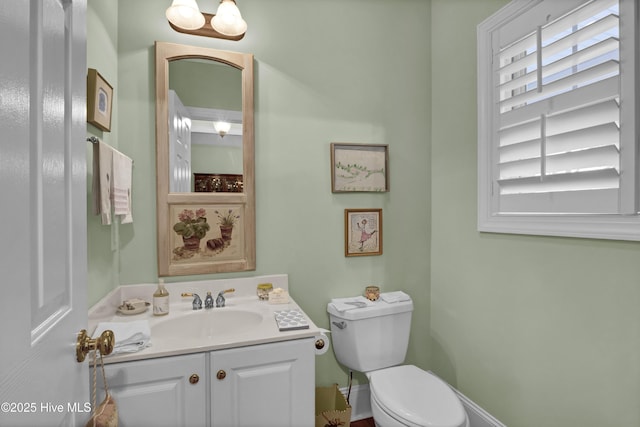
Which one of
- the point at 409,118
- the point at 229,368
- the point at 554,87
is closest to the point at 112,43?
the point at 229,368

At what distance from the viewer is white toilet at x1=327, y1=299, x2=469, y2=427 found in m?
1.41

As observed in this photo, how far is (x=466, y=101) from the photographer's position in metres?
1.86

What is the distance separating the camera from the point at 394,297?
6.26ft

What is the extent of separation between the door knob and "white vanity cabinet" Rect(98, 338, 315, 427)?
50 cm

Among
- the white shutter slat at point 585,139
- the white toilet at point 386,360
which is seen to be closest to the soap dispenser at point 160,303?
the white toilet at point 386,360

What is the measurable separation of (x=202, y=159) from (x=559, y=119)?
64.5 inches

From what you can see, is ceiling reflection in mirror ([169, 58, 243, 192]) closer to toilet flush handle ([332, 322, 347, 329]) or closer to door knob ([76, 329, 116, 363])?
toilet flush handle ([332, 322, 347, 329])

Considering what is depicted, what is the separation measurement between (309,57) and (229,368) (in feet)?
5.40

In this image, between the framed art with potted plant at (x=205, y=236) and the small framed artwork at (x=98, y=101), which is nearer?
the small framed artwork at (x=98, y=101)

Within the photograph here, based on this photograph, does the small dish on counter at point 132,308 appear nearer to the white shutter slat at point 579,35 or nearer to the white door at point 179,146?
the white door at point 179,146

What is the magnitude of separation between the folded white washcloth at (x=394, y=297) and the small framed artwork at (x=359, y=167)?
0.63 meters

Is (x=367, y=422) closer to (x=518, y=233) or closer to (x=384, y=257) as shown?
(x=384, y=257)

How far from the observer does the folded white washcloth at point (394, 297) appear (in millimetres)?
1866

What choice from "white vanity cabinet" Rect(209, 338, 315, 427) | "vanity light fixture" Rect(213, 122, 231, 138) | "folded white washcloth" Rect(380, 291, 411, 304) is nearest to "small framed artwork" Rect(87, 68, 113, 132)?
"vanity light fixture" Rect(213, 122, 231, 138)
